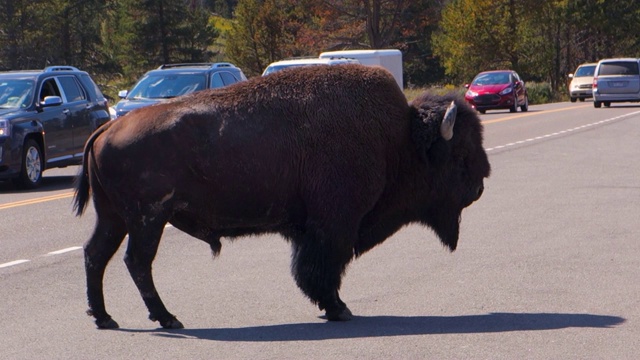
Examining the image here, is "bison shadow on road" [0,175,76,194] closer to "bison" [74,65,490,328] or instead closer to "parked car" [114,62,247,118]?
"parked car" [114,62,247,118]

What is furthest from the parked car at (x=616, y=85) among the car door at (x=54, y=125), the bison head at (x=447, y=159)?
the bison head at (x=447, y=159)

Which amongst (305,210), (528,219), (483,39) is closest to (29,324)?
(305,210)

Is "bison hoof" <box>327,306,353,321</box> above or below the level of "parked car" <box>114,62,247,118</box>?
below

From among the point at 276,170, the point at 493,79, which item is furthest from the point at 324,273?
the point at 493,79

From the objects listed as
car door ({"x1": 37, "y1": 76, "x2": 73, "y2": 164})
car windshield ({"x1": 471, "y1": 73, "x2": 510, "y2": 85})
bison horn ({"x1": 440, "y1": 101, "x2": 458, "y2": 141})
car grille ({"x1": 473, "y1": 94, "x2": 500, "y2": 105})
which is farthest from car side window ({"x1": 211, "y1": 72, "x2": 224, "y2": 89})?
car windshield ({"x1": 471, "y1": 73, "x2": 510, "y2": 85})

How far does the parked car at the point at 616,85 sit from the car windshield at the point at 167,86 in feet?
85.6

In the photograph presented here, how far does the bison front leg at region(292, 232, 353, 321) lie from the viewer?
300 inches

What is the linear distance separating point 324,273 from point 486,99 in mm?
35428

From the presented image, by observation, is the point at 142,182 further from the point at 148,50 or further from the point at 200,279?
the point at 148,50

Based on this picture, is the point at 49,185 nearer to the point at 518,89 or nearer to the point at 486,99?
the point at 486,99

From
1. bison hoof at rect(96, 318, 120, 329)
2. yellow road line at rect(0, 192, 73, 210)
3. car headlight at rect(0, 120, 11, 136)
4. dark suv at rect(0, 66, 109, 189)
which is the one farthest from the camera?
dark suv at rect(0, 66, 109, 189)

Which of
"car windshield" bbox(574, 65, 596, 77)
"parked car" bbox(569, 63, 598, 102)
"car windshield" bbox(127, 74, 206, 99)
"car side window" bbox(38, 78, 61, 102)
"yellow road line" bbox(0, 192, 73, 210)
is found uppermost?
"car side window" bbox(38, 78, 61, 102)

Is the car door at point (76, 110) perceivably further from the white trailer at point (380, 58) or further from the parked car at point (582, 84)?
the parked car at point (582, 84)

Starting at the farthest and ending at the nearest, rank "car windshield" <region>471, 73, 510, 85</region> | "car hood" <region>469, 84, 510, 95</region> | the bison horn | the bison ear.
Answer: "car windshield" <region>471, 73, 510, 85</region> → "car hood" <region>469, 84, 510, 95</region> → the bison ear → the bison horn
